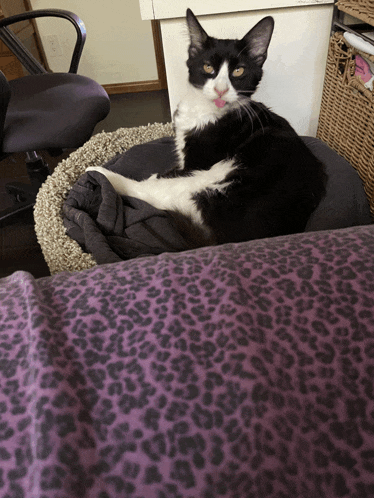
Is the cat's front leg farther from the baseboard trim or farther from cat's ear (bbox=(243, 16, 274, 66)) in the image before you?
the baseboard trim

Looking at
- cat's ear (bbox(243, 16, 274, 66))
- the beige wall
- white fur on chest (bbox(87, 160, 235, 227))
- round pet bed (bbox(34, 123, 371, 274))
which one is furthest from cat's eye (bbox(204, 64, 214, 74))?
the beige wall

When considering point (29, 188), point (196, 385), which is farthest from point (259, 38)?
point (29, 188)

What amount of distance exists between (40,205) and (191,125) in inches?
20.9

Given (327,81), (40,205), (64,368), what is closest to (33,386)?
(64,368)

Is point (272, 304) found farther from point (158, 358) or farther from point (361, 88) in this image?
point (361, 88)

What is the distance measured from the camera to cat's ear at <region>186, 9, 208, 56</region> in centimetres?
104

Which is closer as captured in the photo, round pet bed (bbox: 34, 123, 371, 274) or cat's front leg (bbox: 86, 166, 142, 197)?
round pet bed (bbox: 34, 123, 371, 274)

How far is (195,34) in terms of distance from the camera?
1.09m

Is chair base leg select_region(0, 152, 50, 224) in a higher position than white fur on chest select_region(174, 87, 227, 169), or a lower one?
lower

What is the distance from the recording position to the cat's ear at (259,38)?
101 cm

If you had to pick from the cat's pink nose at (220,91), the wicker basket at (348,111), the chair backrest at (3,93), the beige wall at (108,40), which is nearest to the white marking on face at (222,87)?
the cat's pink nose at (220,91)

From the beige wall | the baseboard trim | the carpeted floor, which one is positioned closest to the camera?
the carpeted floor

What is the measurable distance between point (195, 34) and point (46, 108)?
0.53 meters

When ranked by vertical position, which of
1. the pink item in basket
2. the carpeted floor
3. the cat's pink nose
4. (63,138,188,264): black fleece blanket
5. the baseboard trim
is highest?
the pink item in basket
